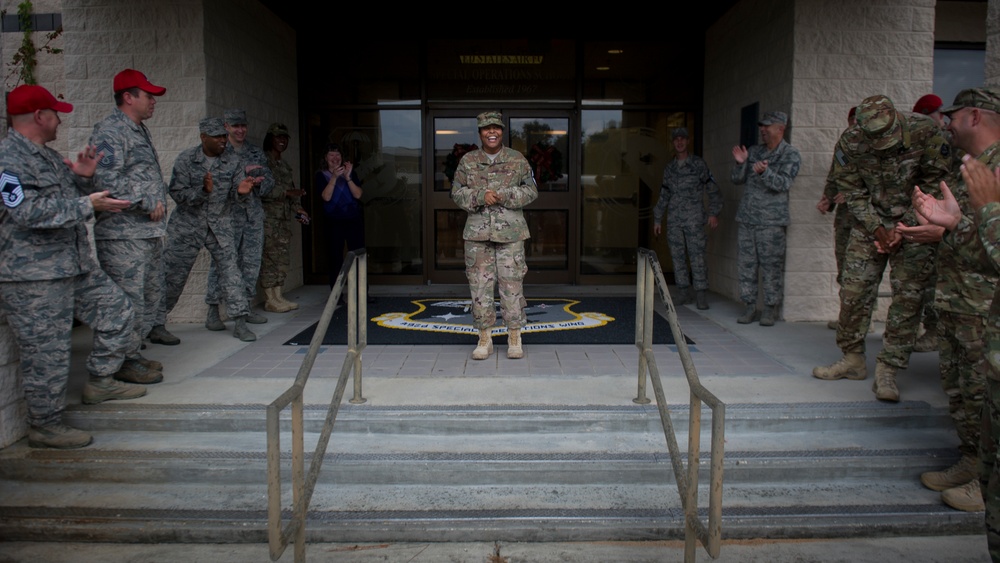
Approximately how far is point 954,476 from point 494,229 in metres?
3.06

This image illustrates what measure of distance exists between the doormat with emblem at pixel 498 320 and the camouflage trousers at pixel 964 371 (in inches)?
89.4

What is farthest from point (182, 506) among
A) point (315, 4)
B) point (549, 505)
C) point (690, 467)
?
point (315, 4)

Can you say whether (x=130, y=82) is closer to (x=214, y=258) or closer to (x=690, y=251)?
(x=214, y=258)

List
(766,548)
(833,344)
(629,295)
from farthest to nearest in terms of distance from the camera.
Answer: (629,295) < (833,344) < (766,548)

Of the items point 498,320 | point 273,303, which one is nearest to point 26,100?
point 273,303

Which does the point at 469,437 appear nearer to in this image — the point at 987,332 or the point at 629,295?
the point at 987,332

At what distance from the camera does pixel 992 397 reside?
2227mm

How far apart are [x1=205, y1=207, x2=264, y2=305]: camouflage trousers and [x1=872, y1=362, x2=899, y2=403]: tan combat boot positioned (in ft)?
15.4

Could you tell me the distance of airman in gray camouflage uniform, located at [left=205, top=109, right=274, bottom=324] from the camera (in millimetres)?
6004

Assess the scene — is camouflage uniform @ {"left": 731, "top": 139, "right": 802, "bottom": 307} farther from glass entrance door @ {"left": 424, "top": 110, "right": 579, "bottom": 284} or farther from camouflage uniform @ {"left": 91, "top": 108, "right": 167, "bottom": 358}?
camouflage uniform @ {"left": 91, "top": 108, "right": 167, "bottom": 358}

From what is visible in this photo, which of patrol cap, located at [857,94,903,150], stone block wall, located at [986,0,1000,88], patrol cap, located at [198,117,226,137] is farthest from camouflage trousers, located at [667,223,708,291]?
patrol cap, located at [198,117,226,137]

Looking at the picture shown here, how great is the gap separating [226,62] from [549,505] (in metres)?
5.32

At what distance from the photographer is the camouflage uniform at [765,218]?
6.11 meters

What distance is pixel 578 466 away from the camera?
11.5 feet
